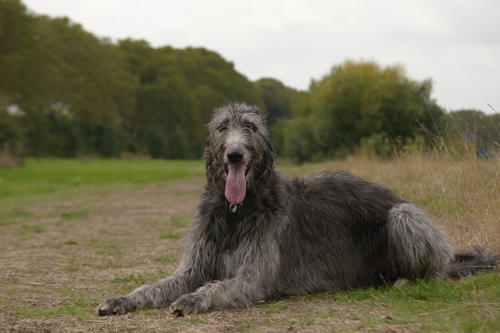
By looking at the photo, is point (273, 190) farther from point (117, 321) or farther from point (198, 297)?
point (117, 321)

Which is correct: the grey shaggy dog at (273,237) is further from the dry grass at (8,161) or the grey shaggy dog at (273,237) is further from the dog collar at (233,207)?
the dry grass at (8,161)

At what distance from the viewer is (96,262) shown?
7.91 meters

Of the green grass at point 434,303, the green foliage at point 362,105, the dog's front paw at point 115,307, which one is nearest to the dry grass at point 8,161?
the green foliage at point 362,105

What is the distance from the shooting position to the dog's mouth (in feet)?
16.9

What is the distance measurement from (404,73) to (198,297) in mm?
29141

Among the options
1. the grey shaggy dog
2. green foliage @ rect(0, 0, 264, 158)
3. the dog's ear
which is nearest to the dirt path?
the grey shaggy dog

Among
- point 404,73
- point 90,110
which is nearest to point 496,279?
point 404,73

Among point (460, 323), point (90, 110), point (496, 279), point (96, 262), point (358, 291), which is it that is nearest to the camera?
point (460, 323)

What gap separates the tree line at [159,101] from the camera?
27.6 metres

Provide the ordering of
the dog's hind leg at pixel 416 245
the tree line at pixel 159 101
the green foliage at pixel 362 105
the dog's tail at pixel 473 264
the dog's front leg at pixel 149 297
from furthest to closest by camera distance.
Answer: the tree line at pixel 159 101 < the green foliage at pixel 362 105 < the dog's tail at pixel 473 264 < the dog's hind leg at pixel 416 245 < the dog's front leg at pixel 149 297

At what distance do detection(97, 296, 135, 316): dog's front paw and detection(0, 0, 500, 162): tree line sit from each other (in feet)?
7.96

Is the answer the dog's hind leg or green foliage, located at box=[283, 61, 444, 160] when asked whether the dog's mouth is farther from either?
green foliage, located at box=[283, 61, 444, 160]

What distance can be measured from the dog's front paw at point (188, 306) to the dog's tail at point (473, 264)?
3.09 meters

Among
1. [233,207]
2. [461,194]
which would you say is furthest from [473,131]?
[233,207]
